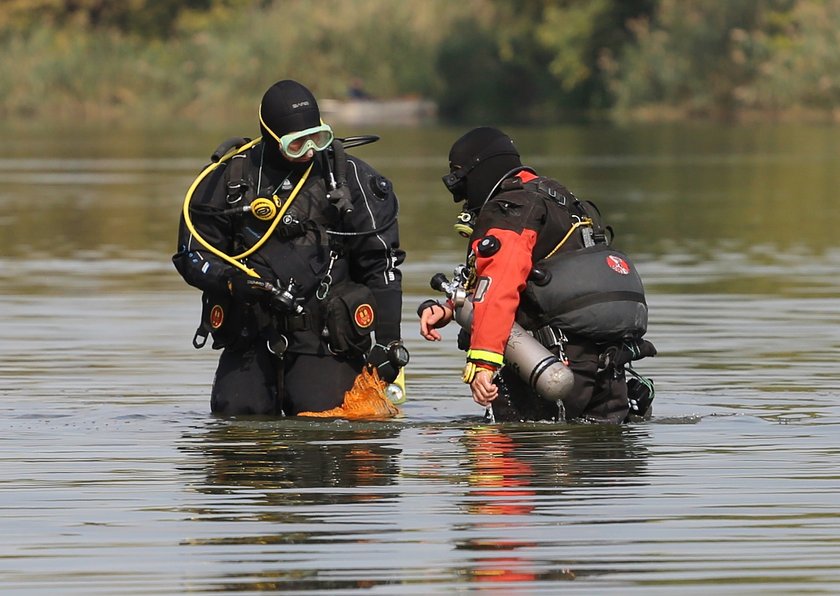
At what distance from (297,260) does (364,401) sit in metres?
0.69

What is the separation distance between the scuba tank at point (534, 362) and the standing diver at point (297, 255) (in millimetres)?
683

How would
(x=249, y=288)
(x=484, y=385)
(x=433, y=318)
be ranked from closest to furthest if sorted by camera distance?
(x=484, y=385) < (x=433, y=318) < (x=249, y=288)

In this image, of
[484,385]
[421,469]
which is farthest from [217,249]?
[421,469]

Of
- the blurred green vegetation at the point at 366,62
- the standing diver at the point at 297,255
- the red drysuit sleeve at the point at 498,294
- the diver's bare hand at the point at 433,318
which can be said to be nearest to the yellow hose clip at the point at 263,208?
the standing diver at the point at 297,255

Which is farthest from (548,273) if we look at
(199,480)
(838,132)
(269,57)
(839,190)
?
(269,57)

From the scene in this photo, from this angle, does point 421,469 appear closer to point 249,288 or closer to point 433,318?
point 433,318

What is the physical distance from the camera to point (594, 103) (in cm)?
6800

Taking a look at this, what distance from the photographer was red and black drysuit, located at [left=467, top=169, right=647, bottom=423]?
8.95 meters

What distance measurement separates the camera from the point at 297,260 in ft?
32.2

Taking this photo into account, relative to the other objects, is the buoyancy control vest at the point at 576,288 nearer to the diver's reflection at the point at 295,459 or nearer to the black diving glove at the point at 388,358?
the black diving glove at the point at 388,358

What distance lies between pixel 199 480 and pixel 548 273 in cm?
167

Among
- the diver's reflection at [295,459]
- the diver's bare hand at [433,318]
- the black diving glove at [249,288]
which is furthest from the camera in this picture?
the black diving glove at [249,288]

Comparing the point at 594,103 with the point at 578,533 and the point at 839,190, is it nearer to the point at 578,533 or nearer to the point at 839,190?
the point at 839,190

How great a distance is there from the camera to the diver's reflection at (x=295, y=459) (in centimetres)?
812
